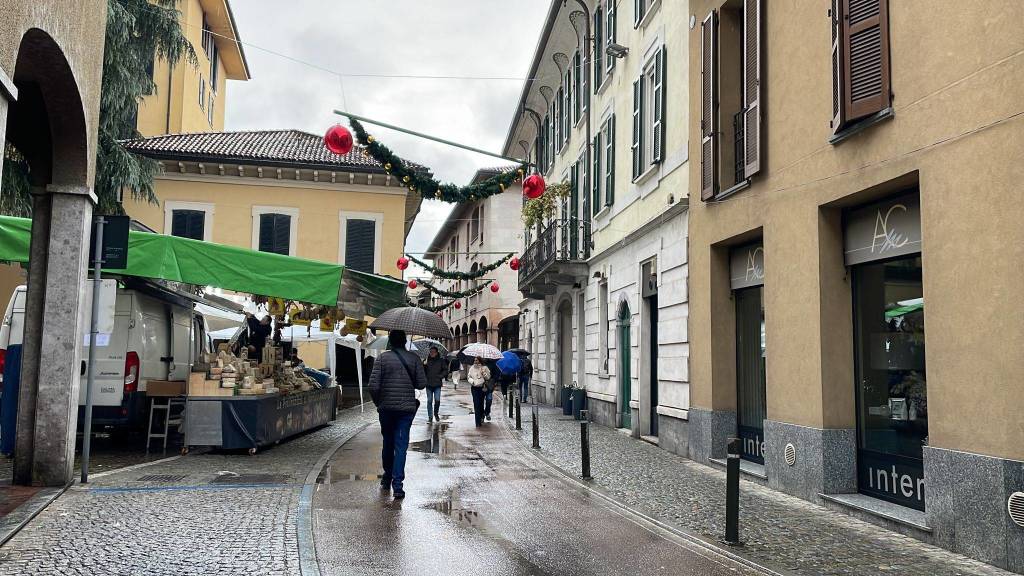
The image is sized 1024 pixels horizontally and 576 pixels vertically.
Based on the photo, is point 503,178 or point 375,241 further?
point 375,241

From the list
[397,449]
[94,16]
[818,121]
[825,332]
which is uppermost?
[94,16]

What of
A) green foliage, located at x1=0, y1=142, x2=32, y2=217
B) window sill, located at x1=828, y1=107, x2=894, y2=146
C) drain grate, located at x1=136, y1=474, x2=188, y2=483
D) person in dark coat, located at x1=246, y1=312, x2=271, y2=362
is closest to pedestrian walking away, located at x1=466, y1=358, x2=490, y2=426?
person in dark coat, located at x1=246, y1=312, x2=271, y2=362

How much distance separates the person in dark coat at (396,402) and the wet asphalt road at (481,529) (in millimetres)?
289

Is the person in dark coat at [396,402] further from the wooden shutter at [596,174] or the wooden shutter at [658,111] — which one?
the wooden shutter at [596,174]

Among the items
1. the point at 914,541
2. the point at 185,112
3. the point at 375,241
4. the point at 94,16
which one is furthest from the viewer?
the point at 185,112

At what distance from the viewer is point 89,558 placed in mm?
5930

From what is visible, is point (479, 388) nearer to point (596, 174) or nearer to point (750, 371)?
point (596, 174)

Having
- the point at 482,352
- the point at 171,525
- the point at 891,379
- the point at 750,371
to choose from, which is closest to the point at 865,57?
the point at 891,379

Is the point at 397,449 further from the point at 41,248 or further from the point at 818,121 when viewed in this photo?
the point at 818,121

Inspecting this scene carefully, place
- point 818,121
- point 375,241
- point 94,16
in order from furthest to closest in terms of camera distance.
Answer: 1. point 375,241
2. point 818,121
3. point 94,16

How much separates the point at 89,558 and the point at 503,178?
946cm

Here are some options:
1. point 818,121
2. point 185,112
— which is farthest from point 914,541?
point 185,112

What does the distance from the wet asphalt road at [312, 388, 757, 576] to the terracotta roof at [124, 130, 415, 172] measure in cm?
1915

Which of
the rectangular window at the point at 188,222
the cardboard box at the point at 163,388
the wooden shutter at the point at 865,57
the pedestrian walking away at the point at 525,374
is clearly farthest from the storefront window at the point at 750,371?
the rectangular window at the point at 188,222
